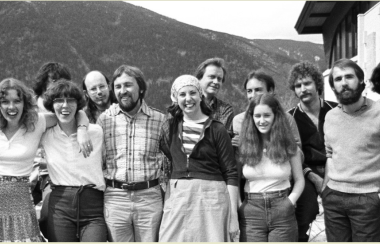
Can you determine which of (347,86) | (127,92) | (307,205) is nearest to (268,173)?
(307,205)

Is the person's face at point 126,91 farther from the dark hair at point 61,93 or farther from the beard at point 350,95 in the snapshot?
the beard at point 350,95

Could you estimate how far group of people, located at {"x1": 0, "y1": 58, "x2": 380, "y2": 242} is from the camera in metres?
3.86

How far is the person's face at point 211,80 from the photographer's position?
487 cm

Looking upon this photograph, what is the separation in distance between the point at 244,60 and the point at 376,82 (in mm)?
63159

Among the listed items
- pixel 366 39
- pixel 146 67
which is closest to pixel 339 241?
pixel 366 39

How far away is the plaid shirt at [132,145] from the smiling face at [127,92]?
0.09m

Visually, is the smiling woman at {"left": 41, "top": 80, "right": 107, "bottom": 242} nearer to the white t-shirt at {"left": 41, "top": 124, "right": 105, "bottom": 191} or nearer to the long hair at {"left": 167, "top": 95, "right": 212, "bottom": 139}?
the white t-shirt at {"left": 41, "top": 124, "right": 105, "bottom": 191}

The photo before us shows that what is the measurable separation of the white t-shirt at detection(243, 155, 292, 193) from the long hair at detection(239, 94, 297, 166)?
42 millimetres

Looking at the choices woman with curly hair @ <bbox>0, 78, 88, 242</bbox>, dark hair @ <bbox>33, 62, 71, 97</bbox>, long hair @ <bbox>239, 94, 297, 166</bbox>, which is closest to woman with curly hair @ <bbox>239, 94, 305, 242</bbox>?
long hair @ <bbox>239, 94, 297, 166</bbox>

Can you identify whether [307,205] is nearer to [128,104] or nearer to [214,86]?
[214,86]

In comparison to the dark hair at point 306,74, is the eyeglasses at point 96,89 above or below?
below

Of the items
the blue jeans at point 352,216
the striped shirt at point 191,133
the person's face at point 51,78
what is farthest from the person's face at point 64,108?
the blue jeans at point 352,216

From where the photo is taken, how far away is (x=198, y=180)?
3.90 meters

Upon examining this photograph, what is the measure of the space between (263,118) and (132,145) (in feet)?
3.72
